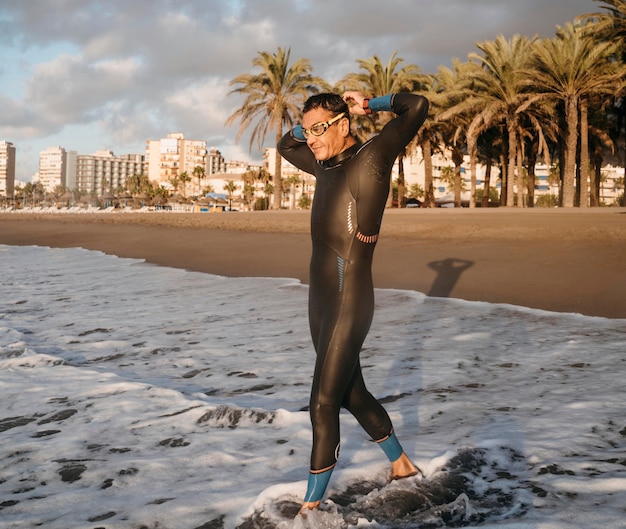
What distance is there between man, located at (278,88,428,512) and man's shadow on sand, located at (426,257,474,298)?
6.26m

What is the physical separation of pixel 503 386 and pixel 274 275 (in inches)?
289

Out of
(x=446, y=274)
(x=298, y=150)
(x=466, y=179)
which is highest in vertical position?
(x=466, y=179)

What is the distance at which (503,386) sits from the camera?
4469mm

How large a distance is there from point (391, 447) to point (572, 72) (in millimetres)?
32328

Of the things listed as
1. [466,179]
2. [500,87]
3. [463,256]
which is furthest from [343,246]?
[466,179]

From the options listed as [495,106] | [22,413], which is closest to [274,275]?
[22,413]

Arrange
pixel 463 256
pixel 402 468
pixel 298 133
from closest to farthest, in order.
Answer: pixel 402 468, pixel 298 133, pixel 463 256

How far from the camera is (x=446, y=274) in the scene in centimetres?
1038

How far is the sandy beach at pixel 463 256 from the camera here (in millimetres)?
8566

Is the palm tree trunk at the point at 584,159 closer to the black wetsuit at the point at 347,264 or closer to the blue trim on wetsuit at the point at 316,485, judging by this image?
the black wetsuit at the point at 347,264

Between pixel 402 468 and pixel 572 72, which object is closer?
pixel 402 468

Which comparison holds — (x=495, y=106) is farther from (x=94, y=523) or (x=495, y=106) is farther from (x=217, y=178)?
(x=217, y=178)

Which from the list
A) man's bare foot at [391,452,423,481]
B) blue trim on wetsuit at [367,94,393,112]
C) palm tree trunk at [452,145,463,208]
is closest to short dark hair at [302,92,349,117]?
blue trim on wetsuit at [367,94,393,112]

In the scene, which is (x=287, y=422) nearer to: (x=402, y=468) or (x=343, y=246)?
(x=402, y=468)
